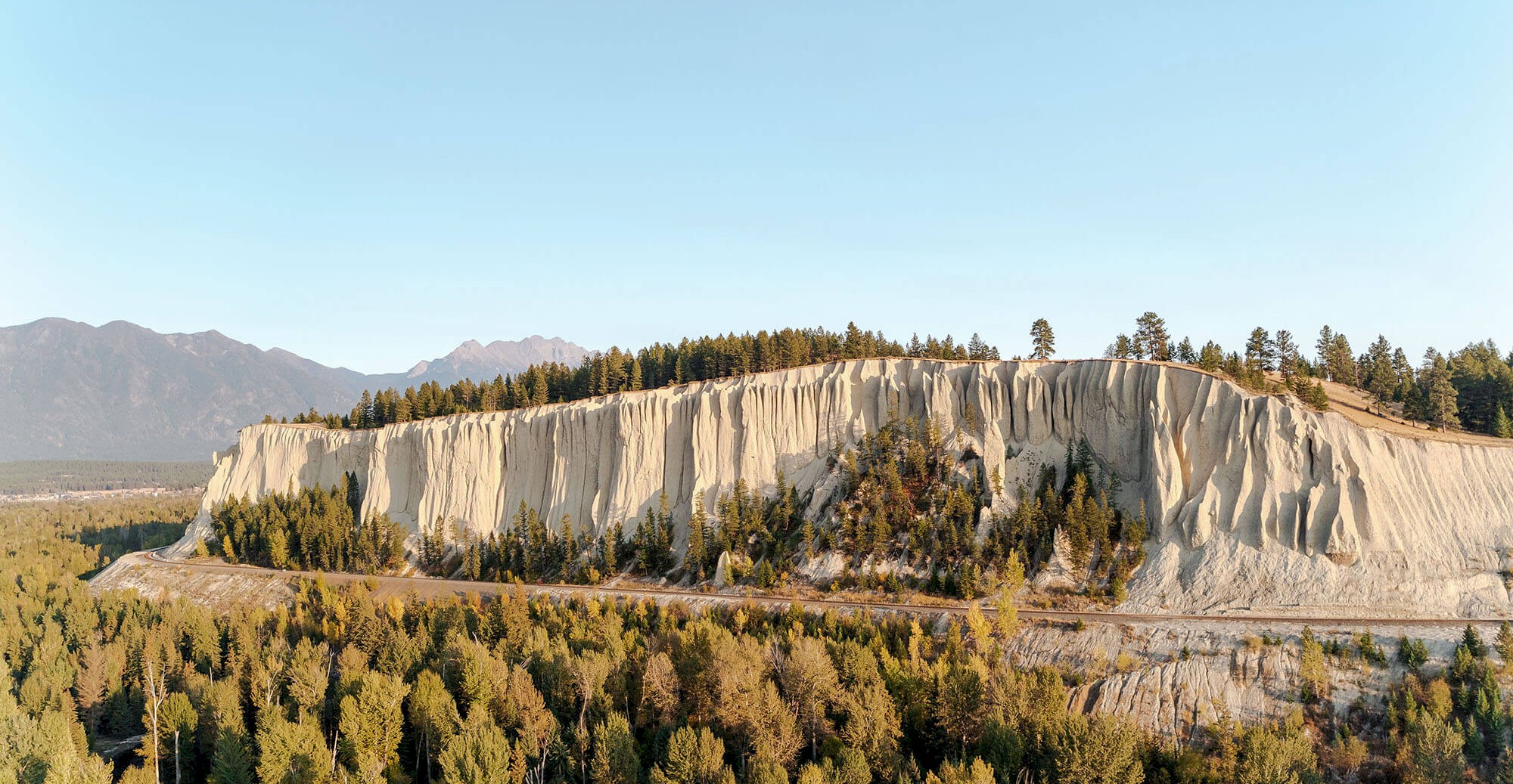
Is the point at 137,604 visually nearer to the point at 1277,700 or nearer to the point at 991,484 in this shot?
the point at 991,484

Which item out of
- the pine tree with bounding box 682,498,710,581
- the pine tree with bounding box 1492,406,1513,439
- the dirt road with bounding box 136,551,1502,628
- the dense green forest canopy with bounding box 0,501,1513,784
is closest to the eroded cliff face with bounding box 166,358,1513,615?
the dirt road with bounding box 136,551,1502,628

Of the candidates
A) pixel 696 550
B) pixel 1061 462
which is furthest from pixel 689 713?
pixel 1061 462

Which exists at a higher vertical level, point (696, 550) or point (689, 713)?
point (696, 550)

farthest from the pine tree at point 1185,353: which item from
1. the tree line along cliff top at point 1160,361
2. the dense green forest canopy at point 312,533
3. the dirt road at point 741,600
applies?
the dense green forest canopy at point 312,533

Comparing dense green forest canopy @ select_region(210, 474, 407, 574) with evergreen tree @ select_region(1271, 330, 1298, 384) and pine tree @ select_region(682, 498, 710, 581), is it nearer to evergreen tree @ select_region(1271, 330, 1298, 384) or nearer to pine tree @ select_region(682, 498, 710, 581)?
pine tree @ select_region(682, 498, 710, 581)

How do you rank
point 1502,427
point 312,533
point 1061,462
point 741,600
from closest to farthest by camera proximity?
point 1502,427 → point 741,600 → point 1061,462 → point 312,533

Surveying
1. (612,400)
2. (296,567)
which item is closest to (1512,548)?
(612,400)

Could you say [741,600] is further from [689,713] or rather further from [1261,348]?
[1261,348]

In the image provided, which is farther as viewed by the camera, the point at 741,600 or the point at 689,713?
the point at 741,600
